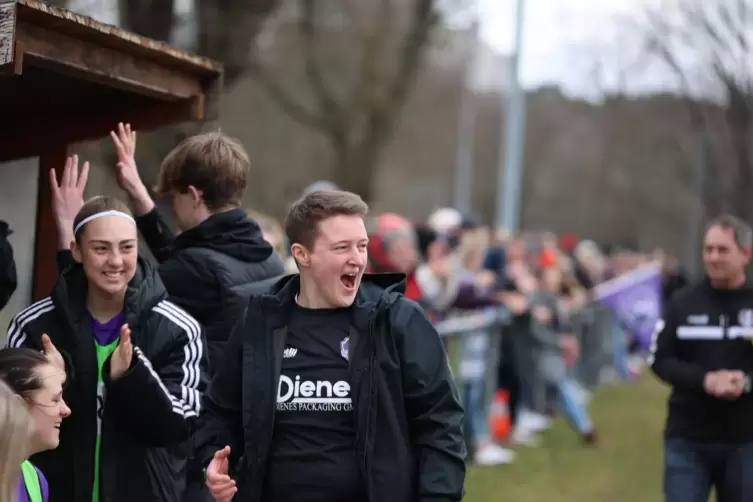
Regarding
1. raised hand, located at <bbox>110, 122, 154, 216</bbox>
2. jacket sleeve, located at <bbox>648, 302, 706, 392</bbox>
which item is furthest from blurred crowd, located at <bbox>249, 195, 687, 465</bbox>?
jacket sleeve, located at <bbox>648, 302, 706, 392</bbox>

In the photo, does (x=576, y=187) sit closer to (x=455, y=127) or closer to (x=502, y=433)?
(x=455, y=127)

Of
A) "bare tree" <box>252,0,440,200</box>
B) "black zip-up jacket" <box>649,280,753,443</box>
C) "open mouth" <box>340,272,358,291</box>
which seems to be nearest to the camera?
"open mouth" <box>340,272,358,291</box>

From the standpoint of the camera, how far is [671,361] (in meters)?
6.22

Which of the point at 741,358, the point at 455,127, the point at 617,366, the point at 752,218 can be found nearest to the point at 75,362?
the point at 741,358

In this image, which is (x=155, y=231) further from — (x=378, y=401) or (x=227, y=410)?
(x=378, y=401)

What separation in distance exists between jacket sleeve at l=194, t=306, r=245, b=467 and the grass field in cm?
536

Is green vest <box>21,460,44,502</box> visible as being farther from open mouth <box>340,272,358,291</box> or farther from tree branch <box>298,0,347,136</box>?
tree branch <box>298,0,347,136</box>

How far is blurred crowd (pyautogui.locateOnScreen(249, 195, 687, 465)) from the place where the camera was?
9.63 meters

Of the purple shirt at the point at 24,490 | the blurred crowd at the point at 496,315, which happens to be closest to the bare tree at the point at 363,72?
the blurred crowd at the point at 496,315

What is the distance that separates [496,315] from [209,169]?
6976mm

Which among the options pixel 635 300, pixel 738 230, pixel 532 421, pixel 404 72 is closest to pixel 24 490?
pixel 738 230

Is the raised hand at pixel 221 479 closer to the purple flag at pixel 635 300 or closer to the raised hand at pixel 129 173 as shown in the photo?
the raised hand at pixel 129 173

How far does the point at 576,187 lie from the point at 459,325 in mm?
44942

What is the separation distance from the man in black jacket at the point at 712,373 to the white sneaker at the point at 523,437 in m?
5.25
